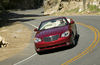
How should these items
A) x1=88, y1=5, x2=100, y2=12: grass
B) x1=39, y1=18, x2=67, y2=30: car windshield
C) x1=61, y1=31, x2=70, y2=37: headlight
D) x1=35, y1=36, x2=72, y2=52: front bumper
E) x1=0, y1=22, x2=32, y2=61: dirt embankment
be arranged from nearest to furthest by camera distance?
x1=35, y1=36, x2=72, y2=52: front bumper < x1=61, y1=31, x2=70, y2=37: headlight < x1=39, y1=18, x2=67, y2=30: car windshield < x1=0, y1=22, x2=32, y2=61: dirt embankment < x1=88, y1=5, x2=100, y2=12: grass

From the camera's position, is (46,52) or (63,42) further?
(46,52)

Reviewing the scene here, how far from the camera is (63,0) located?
169 ft

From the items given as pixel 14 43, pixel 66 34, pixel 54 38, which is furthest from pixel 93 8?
pixel 54 38

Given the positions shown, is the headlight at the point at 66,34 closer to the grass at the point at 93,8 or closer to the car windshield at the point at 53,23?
the car windshield at the point at 53,23

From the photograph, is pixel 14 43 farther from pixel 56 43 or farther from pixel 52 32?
pixel 56 43

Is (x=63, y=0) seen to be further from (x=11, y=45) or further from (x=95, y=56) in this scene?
(x=95, y=56)

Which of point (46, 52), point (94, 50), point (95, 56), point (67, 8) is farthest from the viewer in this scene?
point (67, 8)

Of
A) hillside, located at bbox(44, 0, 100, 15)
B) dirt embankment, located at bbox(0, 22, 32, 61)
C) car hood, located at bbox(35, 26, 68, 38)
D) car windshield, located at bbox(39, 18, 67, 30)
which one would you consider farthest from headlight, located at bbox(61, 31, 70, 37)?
hillside, located at bbox(44, 0, 100, 15)

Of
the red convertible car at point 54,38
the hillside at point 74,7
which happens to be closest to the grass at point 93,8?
the hillside at point 74,7

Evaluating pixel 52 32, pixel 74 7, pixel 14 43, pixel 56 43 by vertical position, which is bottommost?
pixel 74 7

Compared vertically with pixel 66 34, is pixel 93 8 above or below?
below

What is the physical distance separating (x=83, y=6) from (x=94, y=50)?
29.3 m

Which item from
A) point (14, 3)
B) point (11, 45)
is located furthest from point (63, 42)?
point (14, 3)

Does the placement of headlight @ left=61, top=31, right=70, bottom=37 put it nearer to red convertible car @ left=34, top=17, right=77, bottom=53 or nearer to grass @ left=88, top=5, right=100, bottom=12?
red convertible car @ left=34, top=17, right=77, bottom=53
